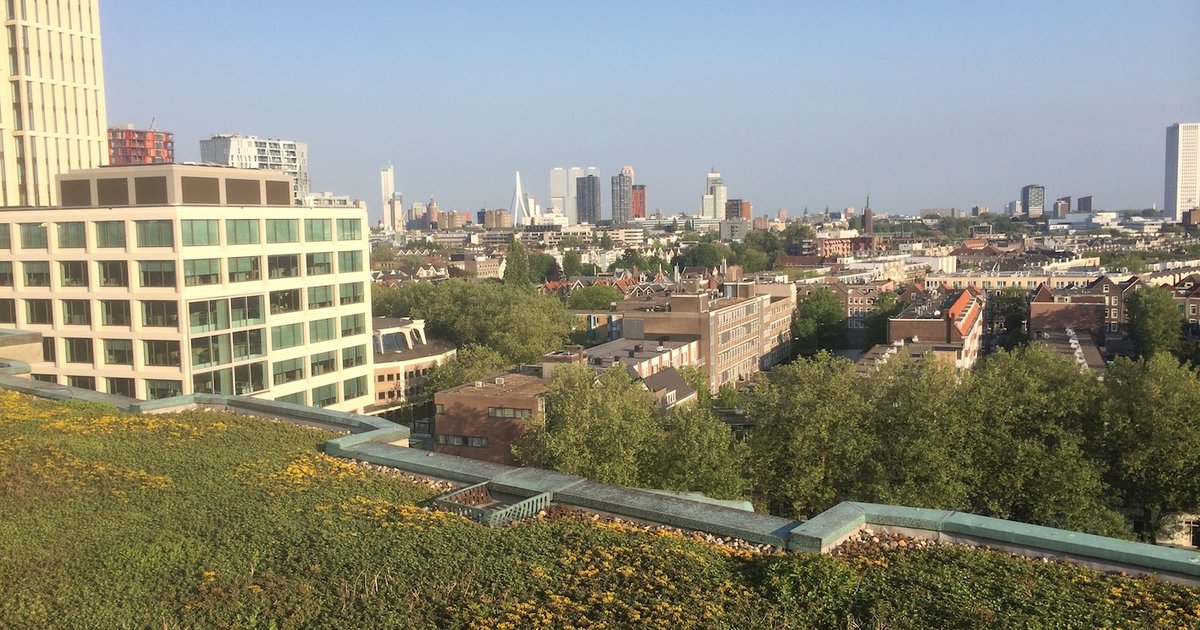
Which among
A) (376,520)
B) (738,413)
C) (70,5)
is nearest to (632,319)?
(738,413)

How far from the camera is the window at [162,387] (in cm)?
3145

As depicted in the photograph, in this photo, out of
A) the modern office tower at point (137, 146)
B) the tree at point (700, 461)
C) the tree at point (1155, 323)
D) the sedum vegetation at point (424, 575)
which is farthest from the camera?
the modern office tower at point (137, 146)

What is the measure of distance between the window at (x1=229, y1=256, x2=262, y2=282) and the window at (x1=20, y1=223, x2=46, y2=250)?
6.43m

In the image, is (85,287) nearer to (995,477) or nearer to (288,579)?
(288,579)

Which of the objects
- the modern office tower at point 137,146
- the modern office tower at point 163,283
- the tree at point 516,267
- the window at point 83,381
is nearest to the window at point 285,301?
the modern office tower at point 163,283

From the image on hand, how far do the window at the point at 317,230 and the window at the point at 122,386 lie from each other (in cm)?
813

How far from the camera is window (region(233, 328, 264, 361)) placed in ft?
108

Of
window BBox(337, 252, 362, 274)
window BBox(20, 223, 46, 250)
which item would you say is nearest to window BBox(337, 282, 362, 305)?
window BBox(337, 252, 362, 274)

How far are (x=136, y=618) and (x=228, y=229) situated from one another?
85.3 feet

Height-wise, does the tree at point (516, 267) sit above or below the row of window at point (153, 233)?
below

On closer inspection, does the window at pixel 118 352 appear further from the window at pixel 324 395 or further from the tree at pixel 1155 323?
the tree at pixel 1155 323

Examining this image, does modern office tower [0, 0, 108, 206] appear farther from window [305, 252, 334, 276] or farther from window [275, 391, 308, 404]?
window [275, 391, 308, 404]

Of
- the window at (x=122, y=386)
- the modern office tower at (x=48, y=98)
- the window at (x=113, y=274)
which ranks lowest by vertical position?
the window at (x=122, y=386)

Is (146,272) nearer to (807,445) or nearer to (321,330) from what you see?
(321,330)
